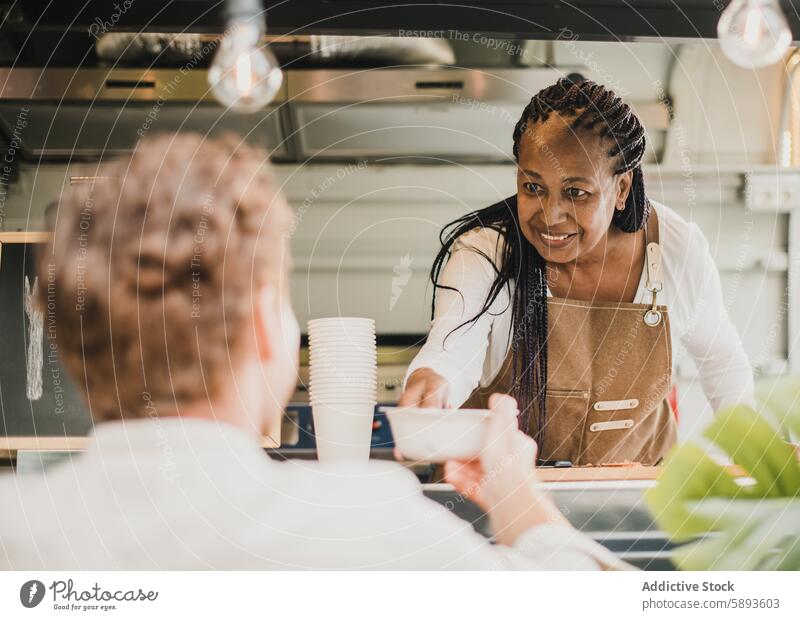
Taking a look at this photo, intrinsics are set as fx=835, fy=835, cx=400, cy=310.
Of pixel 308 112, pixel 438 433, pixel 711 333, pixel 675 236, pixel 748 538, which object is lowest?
pixel 748 538

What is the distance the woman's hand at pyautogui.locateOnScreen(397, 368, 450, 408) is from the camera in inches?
34.8

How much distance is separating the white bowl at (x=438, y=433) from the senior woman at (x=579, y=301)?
13 millimetres

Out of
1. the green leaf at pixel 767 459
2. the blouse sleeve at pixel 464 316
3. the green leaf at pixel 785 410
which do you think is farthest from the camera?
the blouse sleeve at pixel 464 316

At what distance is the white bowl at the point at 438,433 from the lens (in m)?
0.86

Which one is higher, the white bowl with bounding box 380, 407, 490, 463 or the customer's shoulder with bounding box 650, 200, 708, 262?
the customer's shoulder with bounding box 650, 200, 708, 262

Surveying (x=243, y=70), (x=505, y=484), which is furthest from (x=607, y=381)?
(x=243, y=70)

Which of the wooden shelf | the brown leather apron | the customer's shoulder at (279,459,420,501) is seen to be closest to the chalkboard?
the wooden shelf

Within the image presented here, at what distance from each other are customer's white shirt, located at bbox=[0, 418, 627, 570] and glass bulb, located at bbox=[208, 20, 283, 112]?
38 centimetres

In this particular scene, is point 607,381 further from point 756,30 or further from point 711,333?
point 756,30

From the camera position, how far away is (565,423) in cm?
90

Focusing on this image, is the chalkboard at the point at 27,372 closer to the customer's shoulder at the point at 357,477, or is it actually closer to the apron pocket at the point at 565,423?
the customer's shoulder at the point at 357,477

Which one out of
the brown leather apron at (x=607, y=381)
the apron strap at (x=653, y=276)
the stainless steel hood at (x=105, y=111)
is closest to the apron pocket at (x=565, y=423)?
the brown leather apron at (x=607, y=381)

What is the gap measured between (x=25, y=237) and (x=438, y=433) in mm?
500

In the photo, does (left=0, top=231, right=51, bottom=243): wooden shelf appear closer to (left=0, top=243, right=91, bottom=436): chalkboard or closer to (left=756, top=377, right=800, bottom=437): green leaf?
(left=0, top=243, right=91, bottom=436): chalkboard
